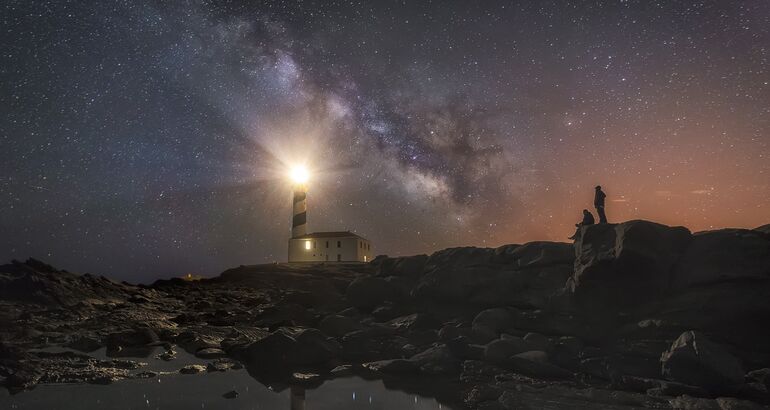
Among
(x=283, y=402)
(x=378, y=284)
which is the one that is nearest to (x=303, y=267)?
(x=378, y=284)

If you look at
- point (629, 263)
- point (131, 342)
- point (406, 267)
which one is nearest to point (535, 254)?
point (629, 263)

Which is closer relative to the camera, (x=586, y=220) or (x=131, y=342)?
(x=131, y=342)

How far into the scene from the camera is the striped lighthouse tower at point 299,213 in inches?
2670

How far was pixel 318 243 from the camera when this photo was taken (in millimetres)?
64312

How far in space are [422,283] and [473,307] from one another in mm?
3898

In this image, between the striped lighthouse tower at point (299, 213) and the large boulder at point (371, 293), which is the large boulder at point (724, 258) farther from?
the striped lighthouse tower at point (299, 213)

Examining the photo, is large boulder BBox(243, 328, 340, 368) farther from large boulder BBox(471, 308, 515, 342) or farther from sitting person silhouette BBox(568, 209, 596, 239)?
sitting person silhouette BBox(568, 209, 596, 239)

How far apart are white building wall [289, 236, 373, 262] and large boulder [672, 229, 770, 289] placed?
159 feet

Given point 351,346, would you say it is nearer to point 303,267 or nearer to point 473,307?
point 473,307

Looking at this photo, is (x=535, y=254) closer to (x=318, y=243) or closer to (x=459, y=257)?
(x=459, y=257)

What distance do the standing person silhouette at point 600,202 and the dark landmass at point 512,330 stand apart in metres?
1.90

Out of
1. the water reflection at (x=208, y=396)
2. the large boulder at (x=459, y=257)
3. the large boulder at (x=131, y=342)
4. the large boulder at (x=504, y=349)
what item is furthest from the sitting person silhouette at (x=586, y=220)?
the large boulder at (x=131, y=342)

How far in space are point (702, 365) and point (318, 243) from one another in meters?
55.2

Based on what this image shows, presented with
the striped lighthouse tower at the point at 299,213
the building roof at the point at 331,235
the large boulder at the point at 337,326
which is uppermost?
the striped lighthouse tower at the point at 299,213
